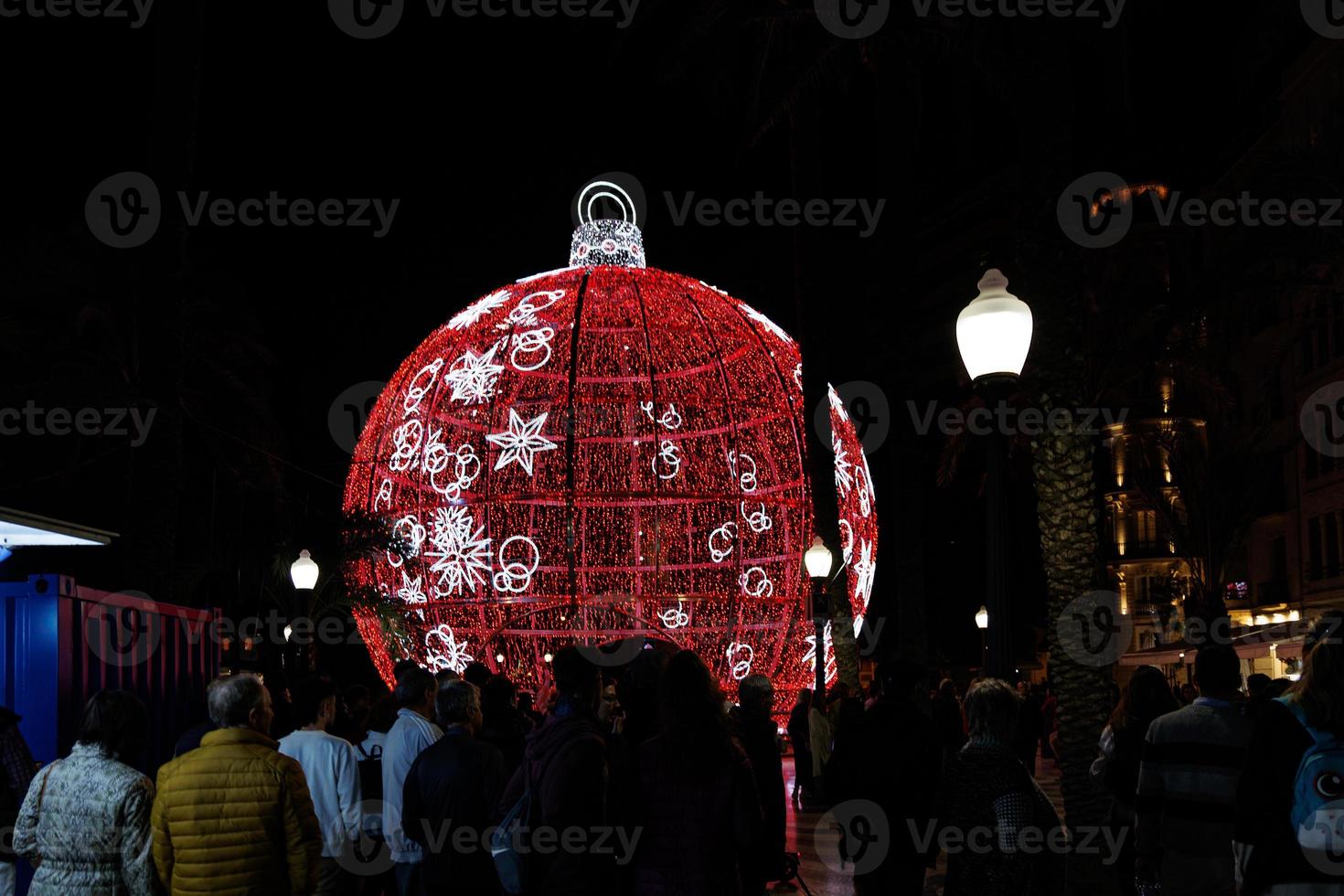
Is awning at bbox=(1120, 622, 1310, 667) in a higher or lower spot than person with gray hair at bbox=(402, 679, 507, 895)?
lower

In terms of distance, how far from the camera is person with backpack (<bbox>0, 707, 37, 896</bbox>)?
6.08 metres

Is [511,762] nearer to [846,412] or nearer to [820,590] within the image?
[820,590]

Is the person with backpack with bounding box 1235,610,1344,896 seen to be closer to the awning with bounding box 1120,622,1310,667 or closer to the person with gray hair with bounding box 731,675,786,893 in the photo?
the person with gray hair with bounding box 731,675,786,893

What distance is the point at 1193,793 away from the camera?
19.1 ft

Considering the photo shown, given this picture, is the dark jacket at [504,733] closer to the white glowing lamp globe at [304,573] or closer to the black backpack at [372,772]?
the black backpack at [372,772]

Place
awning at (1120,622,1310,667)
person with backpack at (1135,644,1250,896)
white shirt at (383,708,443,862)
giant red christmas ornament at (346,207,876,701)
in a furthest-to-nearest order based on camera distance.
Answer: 1. awning at (1120,622,1310,667)
2. giant red christmas ornament at (346,207,876,701)
3. white shirt at (383,708,443,862)
4. person with backpack at (1135,644,1250,896)

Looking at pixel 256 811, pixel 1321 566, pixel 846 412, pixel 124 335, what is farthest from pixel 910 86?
pixel 1321 566

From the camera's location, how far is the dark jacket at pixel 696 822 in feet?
16.1

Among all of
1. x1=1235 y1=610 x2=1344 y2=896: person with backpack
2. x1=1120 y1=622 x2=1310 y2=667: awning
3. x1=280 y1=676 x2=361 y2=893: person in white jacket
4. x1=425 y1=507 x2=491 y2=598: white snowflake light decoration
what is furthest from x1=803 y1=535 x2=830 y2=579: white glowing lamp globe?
x1=1235 y1=610 x2=1344 y2=896: person with backpack

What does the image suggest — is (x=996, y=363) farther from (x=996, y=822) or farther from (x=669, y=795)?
(x=669, y=795)

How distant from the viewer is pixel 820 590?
16.2 meters

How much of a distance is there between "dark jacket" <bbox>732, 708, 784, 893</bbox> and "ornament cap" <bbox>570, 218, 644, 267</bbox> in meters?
12.1

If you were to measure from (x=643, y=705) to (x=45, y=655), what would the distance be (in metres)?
3.78

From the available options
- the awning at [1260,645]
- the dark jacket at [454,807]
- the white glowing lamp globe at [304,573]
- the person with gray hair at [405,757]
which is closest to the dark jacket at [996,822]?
the dark jacket at [454,807]
